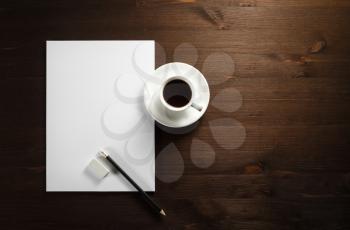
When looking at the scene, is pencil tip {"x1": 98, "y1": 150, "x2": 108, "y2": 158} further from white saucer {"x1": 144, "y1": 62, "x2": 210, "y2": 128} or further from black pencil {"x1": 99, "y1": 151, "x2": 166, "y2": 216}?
white saucer {"x1": 144, "y1": 62, "x2": 210, "y2": 128}

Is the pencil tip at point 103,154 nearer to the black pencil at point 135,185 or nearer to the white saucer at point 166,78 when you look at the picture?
the black pencil at point 135,185

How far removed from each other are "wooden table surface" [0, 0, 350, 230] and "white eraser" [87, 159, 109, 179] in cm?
4

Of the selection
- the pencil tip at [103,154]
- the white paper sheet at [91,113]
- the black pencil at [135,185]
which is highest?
the white paper sheet at [91,113]

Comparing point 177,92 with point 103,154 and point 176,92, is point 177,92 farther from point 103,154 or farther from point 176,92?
point 103,154

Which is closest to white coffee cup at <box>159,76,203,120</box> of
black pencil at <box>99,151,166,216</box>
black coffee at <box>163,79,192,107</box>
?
black coffee at <box>163,79,192,107</box>

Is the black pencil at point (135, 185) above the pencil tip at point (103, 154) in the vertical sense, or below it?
below

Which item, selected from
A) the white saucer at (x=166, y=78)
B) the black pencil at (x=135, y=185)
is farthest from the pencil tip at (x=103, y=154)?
the white saucer at (x=166, y=78)

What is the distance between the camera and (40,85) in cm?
76

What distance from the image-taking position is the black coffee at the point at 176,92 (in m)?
0.72

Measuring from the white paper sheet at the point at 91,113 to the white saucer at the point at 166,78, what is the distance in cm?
3

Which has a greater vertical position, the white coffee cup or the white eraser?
the white coffee cup

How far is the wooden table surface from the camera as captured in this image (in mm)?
761

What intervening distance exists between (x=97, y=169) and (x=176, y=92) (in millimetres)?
195

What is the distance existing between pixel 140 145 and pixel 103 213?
14cm
